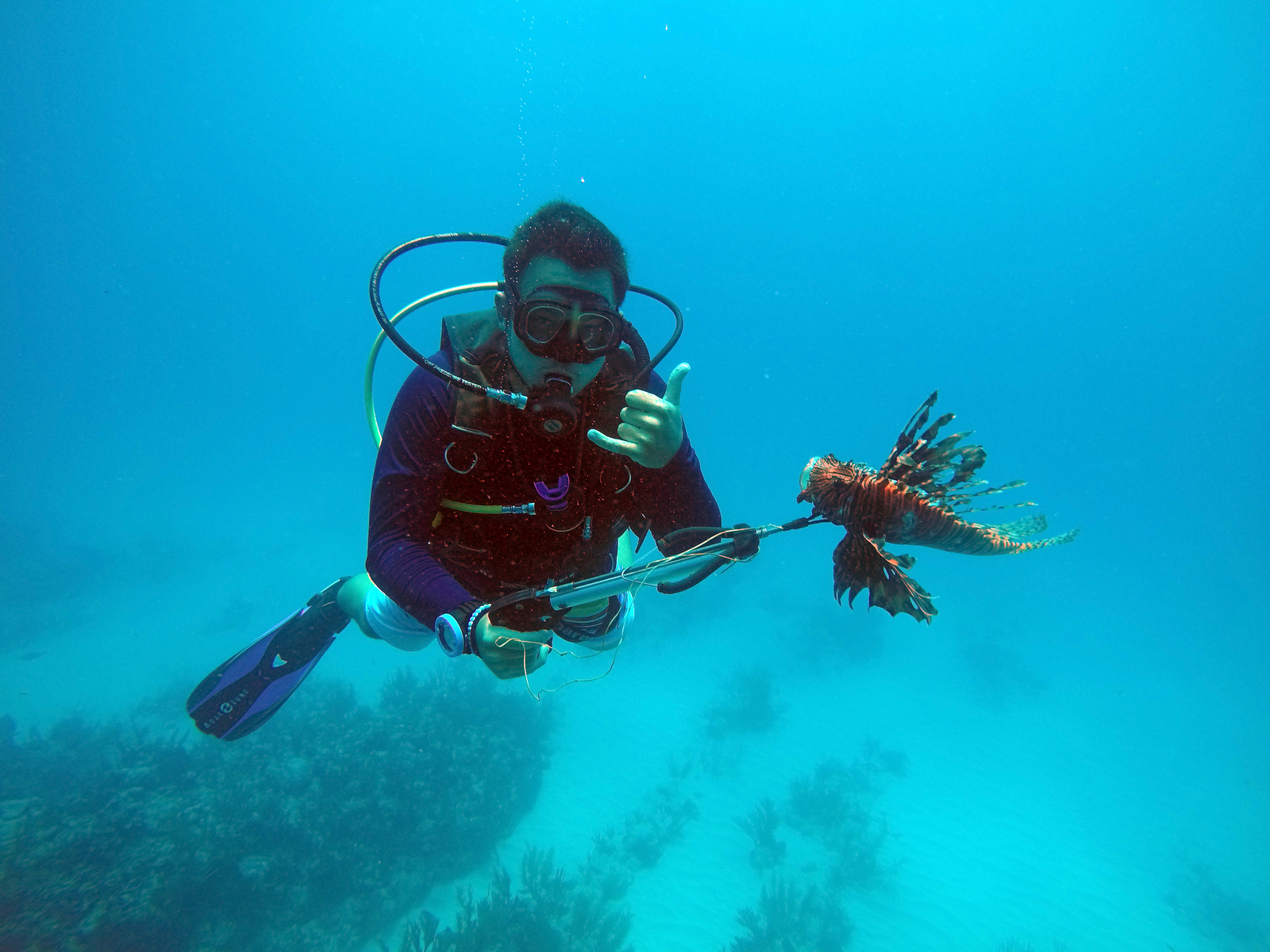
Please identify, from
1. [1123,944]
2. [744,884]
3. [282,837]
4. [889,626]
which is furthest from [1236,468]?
[282,837]

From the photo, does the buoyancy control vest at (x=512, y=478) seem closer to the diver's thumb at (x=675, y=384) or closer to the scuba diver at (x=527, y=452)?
the scuba diver at (x=527, y=452)

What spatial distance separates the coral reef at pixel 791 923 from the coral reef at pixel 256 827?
393cm

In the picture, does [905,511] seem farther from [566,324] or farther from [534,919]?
[534,919]

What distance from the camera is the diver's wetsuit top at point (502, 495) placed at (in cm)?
252

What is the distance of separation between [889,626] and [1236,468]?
125526 mm

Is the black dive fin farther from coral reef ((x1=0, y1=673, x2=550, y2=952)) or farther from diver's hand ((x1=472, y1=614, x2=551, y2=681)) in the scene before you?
diver's hand ((x1=472, y1=614, x2=551, y2=681))

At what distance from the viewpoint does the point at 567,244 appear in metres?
2.56

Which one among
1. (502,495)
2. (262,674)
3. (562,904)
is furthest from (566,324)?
(562,904)

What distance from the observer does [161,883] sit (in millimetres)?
5965

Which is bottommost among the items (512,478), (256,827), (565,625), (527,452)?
(256,827)

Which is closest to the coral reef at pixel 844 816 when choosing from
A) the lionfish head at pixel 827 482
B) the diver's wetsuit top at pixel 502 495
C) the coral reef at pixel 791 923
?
the coral reef at pixel 791 923

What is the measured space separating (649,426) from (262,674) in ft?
18.1

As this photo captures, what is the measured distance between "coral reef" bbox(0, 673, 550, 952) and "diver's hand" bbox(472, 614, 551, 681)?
24.1 feet

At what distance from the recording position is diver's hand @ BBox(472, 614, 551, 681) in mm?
1814
